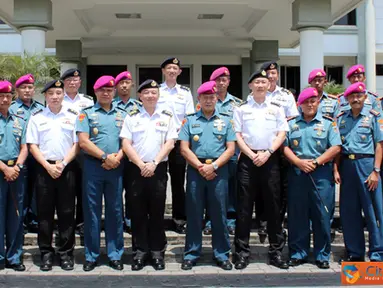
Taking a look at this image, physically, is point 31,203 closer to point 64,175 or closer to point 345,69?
point 64,175

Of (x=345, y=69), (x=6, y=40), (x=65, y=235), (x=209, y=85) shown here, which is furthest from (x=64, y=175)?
(x=345, y=69)

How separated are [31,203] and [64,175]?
43.0 inches

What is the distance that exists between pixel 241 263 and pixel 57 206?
1957mm

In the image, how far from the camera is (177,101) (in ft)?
18.0

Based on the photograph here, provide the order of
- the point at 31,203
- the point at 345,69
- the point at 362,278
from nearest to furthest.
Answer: the point at 362,278, the point at 31,203, the point at 345,69

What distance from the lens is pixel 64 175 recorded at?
4.66m

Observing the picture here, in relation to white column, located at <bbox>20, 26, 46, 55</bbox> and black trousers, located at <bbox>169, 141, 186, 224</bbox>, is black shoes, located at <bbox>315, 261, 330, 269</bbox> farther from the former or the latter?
white column, located at <bbox>20, 26, 46, 55</bbox>

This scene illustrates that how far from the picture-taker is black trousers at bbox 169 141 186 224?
541 cm

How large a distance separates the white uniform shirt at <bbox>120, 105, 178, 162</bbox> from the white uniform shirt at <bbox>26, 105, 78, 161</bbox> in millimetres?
572

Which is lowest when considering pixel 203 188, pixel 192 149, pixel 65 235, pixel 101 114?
pixel 65 235

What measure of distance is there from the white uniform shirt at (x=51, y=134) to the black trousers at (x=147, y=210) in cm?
72

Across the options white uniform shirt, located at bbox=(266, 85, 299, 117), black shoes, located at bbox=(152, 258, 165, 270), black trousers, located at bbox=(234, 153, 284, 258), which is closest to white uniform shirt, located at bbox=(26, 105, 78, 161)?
black shoes, located at bbox=(152, 258, 165, 270)

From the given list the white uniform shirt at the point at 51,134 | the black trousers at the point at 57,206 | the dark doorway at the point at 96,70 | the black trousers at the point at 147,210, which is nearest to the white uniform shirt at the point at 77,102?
the white uniform shirt at the point at 51,134

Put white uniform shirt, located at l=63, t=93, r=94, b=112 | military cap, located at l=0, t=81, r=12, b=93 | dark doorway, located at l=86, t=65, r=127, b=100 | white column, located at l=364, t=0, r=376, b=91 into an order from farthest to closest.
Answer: dark doorway, located at l=86, t=65, r=127, b=100 < white column, located at l=364, t=0, r=376, b=91 < white uniform shirt, located at l=63, t=93, r=94, b=112 < military cap, located at l=0, t=81, r=12, b=93
